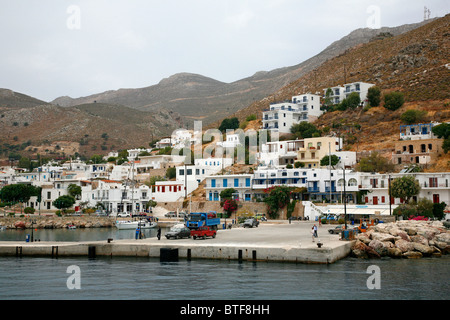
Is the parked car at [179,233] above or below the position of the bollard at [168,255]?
above

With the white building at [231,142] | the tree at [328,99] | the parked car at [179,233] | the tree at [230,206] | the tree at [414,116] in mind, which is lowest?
the parked car at [179,233]

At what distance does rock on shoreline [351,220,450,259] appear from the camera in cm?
3419

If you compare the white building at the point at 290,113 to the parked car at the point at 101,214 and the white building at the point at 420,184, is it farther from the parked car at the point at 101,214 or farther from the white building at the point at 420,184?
the parked car at the point at 101,214

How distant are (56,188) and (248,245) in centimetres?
6881

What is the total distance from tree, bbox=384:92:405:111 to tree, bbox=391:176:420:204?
40322 millimetres

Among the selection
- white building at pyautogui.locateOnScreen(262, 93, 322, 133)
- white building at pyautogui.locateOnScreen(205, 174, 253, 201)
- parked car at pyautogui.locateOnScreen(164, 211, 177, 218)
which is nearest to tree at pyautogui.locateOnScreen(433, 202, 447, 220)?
white building at pyautogui.locateOnScreen(205, 174, 253, 201)

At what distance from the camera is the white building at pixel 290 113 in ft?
321

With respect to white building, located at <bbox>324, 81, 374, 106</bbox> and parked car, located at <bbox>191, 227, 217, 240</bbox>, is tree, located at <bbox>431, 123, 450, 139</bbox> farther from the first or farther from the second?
parked car, located at <bbox>191, 227, 217, 240</bbox>

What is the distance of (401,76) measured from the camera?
109 metres

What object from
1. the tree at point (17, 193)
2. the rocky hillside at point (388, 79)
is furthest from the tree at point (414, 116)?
the tree at point (17, 193)

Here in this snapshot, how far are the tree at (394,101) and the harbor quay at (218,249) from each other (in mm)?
61704

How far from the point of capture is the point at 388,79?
110 metres
